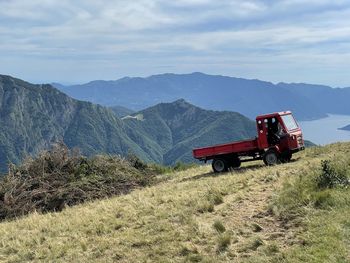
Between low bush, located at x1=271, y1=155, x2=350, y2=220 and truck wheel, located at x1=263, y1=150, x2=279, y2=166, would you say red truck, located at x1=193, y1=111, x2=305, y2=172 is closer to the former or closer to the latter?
truck wheel, located at x1=263, y1=150, x2=279, y2=166

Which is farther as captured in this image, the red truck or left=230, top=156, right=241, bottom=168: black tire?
left=230, top=156, right=241, bottom=168: black tire

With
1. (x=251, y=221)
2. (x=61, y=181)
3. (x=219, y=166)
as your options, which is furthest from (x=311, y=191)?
(x=61, y=181)

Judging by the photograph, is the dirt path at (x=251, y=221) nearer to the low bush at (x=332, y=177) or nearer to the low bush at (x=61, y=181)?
the low bush at (x=332, y=177)

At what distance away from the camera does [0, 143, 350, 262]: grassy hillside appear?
816 centimetres

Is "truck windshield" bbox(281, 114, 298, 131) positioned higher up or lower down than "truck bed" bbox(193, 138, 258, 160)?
higher up

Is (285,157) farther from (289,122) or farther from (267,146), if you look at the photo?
(289,122)

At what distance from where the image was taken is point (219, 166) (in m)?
21.0

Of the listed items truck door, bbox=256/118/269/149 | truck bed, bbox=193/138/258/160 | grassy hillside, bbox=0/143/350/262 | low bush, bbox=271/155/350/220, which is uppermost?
truck door, bbox=256/118/269/149

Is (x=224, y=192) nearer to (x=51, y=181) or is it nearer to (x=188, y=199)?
(x=188, y=199)

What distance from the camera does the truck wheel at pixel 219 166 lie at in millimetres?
20756

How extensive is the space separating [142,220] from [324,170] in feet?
16.2

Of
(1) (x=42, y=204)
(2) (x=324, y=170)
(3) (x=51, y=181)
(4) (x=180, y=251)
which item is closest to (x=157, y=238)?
(4) (x=180, y=251)

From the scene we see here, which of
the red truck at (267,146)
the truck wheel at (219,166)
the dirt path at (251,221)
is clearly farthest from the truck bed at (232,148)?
the dirt path at (251,221)

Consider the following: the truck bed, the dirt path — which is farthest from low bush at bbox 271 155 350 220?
the truck bed
